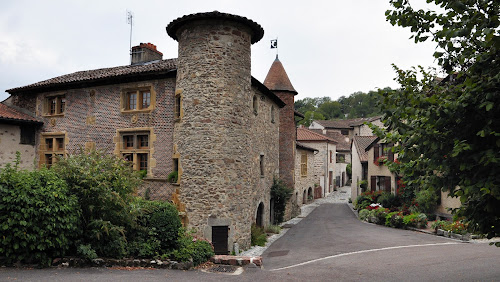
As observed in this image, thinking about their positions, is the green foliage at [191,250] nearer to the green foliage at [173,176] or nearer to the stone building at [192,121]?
the stone building at [192,121]

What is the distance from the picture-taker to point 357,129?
59250 mm

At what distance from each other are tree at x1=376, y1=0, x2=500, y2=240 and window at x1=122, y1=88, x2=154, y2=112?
463 inches

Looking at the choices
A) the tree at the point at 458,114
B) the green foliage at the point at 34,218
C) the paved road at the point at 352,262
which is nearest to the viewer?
the tree at the point at 458,114

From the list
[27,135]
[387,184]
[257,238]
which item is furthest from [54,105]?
[387,184]

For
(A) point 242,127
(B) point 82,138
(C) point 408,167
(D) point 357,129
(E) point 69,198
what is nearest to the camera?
(C) point 408,167

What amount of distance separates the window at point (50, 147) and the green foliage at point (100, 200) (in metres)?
8.96

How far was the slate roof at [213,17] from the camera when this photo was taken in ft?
45.7

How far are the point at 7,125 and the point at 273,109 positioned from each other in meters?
14.2

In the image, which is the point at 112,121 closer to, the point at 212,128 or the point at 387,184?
the point at 212,128

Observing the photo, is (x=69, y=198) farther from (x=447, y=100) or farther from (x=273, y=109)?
(x=273, y=109)

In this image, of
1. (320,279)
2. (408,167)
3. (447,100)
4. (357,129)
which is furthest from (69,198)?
(357,129)

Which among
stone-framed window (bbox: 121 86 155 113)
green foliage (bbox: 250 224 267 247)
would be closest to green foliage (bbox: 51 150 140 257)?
stone-framed window (bbox: 121 86 155 113)

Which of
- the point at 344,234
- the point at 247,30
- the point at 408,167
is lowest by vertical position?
A: the point at 344,234

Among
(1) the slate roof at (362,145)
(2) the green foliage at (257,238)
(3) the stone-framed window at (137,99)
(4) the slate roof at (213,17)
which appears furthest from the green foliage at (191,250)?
(1) the slate roof at (362,145)
